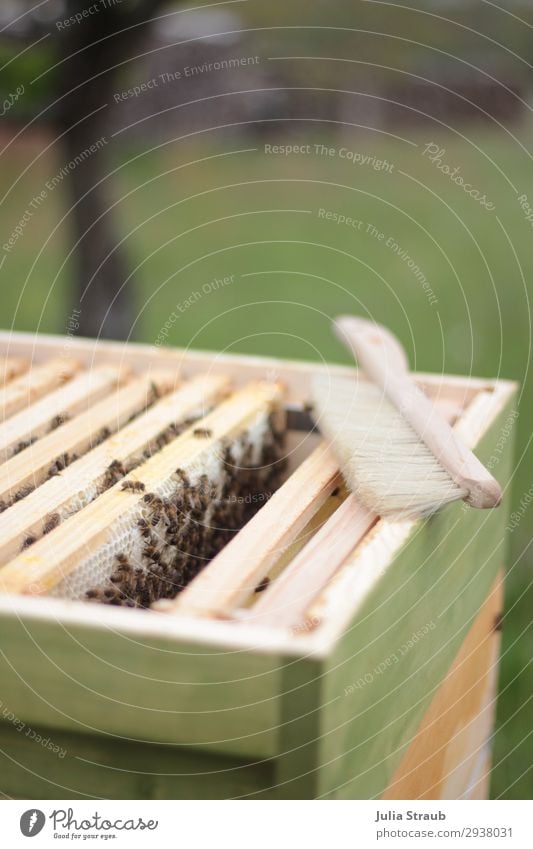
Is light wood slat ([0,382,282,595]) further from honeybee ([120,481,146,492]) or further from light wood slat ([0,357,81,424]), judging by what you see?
light wood slat ([0,357,81,424])

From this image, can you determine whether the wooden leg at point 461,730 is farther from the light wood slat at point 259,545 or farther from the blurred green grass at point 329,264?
the light wood slat at point 259,545

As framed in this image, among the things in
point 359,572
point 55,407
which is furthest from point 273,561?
point 55,407

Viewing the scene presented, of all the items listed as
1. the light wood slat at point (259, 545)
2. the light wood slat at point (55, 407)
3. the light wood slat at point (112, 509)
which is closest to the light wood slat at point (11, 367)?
the light wood slat at point (55, 407)

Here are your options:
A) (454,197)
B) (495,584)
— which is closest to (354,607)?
(495,584)

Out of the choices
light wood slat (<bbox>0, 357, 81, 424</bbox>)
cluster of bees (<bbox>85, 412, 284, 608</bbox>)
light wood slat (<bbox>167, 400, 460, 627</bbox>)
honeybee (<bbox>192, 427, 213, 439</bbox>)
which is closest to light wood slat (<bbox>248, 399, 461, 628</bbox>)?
light wood slat (<bbox>167, 400, 460, 627</bbox>)

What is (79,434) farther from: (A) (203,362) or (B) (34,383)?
(A) (203,362)

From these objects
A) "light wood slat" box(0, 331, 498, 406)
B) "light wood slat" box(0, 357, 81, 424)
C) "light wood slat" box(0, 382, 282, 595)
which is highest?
"light wood slat" box(0, 331, 498, 406)
